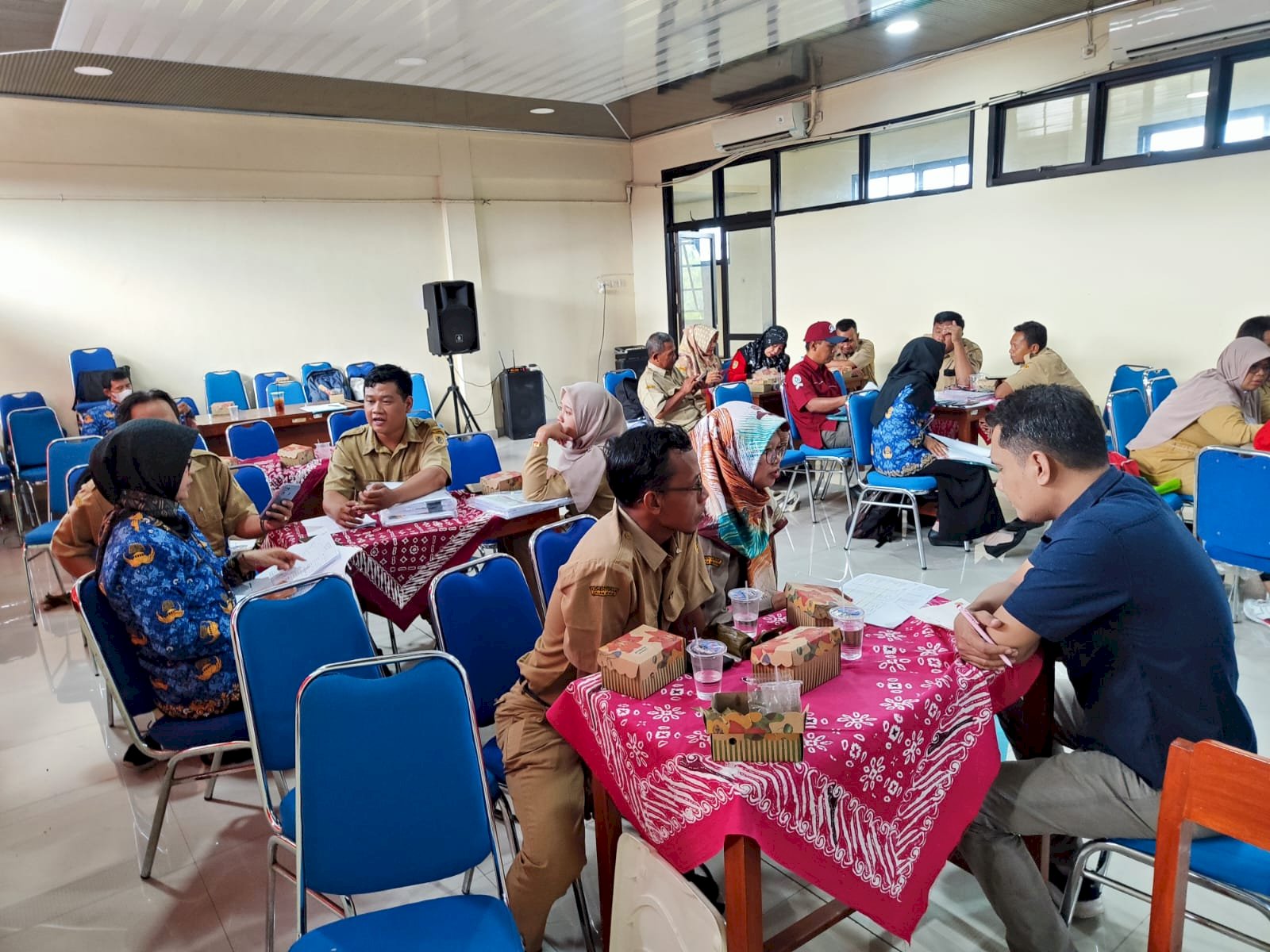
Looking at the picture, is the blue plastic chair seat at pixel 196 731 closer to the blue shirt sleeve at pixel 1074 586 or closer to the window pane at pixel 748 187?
the blue shirt sleeve at pixel 1074 586

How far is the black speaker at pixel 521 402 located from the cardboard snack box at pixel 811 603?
25.8ft

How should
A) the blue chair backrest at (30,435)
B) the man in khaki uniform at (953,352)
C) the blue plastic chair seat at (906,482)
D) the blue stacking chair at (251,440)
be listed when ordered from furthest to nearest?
1. the man in khaki uniform at (953,352)
2. the blue chair backrest at (30,435)
3. the blue stacking chair at (251,440)
4. the blue plastic chair seat at (906,482)

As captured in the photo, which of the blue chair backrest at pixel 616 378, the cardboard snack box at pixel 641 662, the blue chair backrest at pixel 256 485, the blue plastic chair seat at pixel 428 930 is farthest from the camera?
the blue chair backrest at pixel 616 378

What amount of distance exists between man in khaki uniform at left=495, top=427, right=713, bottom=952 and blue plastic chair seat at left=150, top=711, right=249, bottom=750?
2.97ft

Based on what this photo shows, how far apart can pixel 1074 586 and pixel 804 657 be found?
1.82 feet

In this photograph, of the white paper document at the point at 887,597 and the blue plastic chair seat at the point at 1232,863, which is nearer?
the blue plastic chair seat at the point at 1232,863

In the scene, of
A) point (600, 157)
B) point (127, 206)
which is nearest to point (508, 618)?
point (127, 206)

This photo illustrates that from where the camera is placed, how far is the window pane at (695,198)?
10344 millimetres

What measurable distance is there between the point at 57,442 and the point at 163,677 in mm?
3243

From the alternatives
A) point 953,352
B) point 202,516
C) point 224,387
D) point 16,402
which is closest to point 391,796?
point 202,516

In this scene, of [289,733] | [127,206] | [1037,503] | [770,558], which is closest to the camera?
[1037,503]

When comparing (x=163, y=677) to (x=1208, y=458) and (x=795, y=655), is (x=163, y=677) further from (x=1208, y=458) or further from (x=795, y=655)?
(x=1208, y=458)

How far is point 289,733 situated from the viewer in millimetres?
2082

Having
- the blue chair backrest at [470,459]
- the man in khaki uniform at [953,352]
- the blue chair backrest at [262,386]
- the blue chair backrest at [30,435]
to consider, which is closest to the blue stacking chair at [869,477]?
the man in khaki uniform at [953,352]
